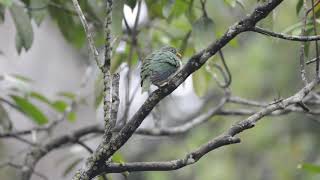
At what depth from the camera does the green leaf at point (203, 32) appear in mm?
2301

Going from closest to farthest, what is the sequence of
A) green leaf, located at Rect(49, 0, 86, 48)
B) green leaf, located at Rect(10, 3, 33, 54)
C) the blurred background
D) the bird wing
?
the bird wing → green leaf, located at Rect(10, 3, 33, 54) → green leaf, located at Rect(49, 0, 86, 48) → the blurred background

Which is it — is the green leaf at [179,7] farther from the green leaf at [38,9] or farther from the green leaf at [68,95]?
the green leaf at [68,95]

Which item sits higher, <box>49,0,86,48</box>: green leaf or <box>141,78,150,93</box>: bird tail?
<box>49,0,86,48</box>: green leaf

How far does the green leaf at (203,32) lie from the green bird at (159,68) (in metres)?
0.44

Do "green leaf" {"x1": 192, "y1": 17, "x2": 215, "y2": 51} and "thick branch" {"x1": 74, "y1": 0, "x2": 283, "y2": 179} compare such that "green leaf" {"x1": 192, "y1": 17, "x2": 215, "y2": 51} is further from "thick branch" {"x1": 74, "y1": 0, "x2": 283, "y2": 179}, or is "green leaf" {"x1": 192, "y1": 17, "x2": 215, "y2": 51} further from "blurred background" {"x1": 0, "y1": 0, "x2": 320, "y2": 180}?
"thick branch" {"x1": 74, "y1": 0, "x2": 283, "y2": 179}

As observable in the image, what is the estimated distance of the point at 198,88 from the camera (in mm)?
2748

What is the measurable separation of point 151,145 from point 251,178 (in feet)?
4.68

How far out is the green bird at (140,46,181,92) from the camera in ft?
5.81

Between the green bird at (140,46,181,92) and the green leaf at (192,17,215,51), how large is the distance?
443mm

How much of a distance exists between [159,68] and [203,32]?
0.57 meters

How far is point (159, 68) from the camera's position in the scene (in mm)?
1792

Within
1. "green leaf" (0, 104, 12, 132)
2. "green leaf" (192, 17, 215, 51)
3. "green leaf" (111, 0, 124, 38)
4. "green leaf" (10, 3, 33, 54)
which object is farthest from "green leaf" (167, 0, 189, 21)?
"green leaf" (0, 104, 12, 132)

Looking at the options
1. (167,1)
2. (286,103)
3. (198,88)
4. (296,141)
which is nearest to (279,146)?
(296,141)

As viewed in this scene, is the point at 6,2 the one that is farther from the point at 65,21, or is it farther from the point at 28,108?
the point at 28,108
